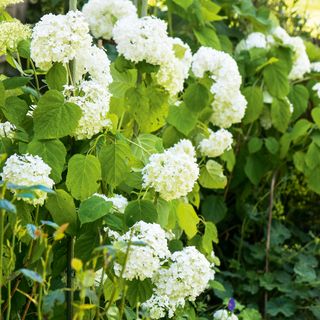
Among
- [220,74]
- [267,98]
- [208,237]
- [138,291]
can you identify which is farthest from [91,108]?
[267,98]

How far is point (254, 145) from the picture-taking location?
3.71 meters

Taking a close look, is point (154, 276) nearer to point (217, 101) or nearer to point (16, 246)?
point (16, 246)

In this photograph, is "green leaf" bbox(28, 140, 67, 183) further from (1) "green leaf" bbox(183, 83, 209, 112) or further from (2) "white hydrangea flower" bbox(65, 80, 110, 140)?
(1) "green leaf" bbox(183, 83, 209, 112)

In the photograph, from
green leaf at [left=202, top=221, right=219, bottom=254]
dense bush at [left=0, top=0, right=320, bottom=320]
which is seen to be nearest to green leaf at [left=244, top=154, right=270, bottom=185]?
dense bush at [left=0, top=0, right=320, bottom=320]

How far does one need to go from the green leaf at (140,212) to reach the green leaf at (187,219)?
1.15ft

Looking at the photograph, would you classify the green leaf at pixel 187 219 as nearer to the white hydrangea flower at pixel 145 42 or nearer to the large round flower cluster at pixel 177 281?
the large round flower cluster at pixel 177 281

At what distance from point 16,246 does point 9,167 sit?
359 millimetres

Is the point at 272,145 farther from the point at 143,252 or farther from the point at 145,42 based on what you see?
the point at 143,252

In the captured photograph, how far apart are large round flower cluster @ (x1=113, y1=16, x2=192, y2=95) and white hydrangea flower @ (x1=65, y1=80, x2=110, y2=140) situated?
1.02 ft

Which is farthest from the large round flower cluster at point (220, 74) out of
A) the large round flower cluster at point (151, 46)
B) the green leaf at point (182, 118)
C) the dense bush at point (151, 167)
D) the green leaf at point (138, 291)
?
the green leaf at point (138, 291)

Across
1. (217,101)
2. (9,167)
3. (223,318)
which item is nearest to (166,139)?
(217,101)

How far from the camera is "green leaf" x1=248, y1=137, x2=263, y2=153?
146 inches

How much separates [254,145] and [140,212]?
1.60 metres

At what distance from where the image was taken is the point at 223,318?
263 cm
